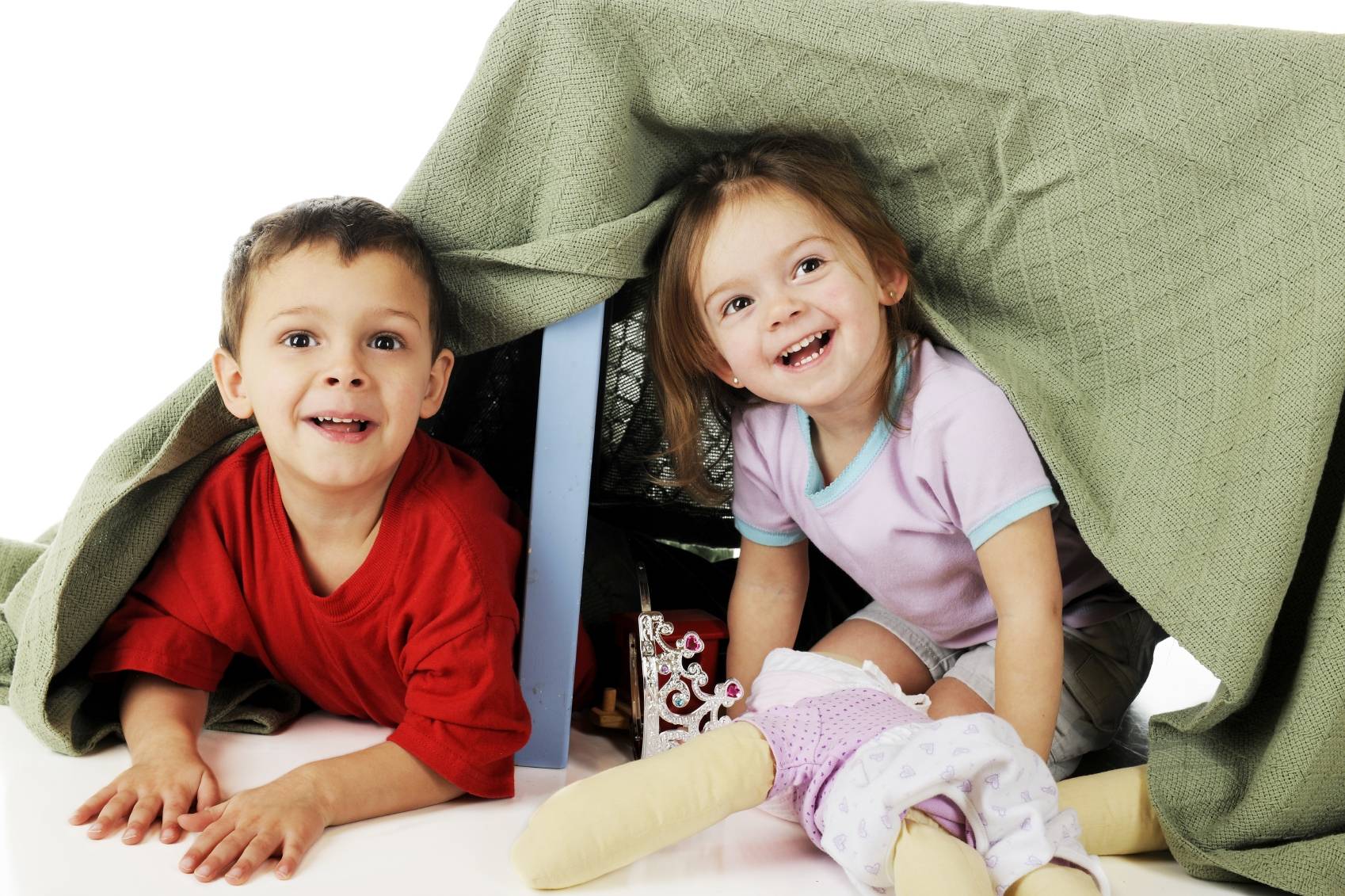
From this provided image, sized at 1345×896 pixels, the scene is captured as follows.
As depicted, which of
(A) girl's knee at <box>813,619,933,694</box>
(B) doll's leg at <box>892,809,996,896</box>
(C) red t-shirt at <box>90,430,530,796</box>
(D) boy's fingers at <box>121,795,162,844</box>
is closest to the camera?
(B) doll's leg at <box>892,809,996,896</box>

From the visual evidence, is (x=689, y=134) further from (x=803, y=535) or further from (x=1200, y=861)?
(x=1200, y=861)

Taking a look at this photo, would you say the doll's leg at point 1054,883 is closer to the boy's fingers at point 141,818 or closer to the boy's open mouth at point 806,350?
the boy's open mouth at point 806,350

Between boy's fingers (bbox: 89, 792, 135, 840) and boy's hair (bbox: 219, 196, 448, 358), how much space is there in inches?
14.7

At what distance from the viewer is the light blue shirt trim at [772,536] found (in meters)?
1.33

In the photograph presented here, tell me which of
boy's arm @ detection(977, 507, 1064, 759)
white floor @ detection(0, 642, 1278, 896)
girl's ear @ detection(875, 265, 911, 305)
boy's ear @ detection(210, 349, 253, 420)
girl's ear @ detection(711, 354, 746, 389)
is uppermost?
girl's ear @ detection(875, 265, 911, 305)

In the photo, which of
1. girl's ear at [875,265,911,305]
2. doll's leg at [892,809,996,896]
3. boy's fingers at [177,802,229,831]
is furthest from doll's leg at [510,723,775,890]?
girl's ear at [875,265,911,305]

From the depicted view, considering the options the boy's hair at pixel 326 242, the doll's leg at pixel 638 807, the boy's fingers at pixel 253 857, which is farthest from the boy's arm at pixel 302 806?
the boy's hair at pixel 326 242

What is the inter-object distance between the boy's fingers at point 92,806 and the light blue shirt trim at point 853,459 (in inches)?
25.6

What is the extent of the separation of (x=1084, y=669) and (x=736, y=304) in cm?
48

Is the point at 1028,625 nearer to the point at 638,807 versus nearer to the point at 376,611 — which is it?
the point at 638,807

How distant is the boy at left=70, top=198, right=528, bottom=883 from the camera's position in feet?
3.44

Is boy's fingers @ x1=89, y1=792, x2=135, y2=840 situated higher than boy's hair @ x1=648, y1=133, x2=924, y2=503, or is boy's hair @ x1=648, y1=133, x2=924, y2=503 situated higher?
boy's hair @ x1=648, y1=133, x2=924, y2=503

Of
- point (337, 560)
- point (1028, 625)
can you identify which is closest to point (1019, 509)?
point (1028, 625)

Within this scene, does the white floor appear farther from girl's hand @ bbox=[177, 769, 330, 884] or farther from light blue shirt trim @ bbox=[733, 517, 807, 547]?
light blue shirt trim @ bbox=[733, 517, 807, 547]
